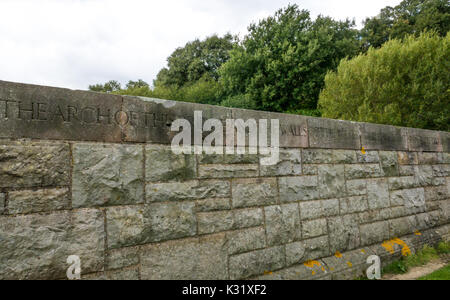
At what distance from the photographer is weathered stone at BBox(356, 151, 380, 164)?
4406 mm

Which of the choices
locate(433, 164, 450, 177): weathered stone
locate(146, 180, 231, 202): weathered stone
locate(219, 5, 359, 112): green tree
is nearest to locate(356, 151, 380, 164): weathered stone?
locate(433, 164, 450, 177): weathered stone

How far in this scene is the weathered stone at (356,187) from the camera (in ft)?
13.7

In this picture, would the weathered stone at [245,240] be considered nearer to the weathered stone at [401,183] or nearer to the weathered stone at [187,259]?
the weathered stone at [187,259]

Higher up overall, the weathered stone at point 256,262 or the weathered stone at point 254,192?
the weathered stone at point 254,192

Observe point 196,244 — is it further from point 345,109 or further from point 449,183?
point 345,109

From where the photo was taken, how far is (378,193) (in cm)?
455

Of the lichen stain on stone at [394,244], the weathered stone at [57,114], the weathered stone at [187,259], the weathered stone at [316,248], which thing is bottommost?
the lichen stain on stone at [394,244]

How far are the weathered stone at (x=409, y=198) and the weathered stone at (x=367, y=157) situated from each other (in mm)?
715

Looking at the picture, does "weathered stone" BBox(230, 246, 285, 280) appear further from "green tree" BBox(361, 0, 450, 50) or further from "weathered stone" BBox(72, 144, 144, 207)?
"green tree" BBox(361, 0, 450, 50)

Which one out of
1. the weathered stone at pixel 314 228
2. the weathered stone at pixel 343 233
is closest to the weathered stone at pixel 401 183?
the weathered stone at pixel 343 233

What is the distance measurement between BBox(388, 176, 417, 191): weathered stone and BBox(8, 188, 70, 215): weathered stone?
4807mm

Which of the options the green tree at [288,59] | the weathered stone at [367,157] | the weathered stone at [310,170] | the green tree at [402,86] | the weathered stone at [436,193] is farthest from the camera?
the green tree at [288,59]

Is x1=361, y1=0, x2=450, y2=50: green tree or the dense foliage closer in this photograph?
the dense foliage

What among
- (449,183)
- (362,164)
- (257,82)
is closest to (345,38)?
(257,82)
